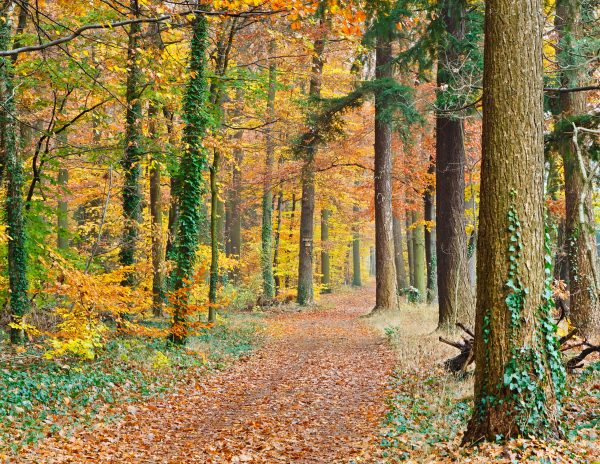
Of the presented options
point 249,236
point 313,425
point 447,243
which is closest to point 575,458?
point 313,425

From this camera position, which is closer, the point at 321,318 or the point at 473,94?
the point at 473,94

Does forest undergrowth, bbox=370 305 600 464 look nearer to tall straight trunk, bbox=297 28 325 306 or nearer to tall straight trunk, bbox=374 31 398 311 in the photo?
tall straight trunk, bbox=374 31 398 311

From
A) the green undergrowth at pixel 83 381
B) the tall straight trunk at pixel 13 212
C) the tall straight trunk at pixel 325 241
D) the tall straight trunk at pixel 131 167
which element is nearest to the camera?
the green undergrowth at pixel 83 381

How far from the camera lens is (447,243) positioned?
498 inches

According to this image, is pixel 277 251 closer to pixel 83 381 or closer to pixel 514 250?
pixel 83 381

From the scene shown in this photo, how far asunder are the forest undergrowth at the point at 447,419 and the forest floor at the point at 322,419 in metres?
0.01

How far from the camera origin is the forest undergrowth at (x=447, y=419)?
15.9 ft

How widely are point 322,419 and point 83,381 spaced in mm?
3859

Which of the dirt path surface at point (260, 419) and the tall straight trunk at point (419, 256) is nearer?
the dirt path surface at point (260, 419)

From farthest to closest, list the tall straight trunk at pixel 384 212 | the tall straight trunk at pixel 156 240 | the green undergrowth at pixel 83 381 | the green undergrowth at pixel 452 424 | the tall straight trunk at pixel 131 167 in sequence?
1. the tall straight trunk at pixel 384 212
2. the tall straight trunk at pixel 156 240
3. the tall straight trunk at pixel 131 167
4. the green undergrowth at pixel 83 381
5. the green undergrowth at pixel 452 424

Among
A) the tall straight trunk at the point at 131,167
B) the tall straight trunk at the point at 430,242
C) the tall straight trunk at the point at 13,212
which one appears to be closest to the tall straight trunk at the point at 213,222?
the tall straight trunk at the point at 131,167

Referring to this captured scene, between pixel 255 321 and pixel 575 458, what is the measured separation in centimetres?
1471

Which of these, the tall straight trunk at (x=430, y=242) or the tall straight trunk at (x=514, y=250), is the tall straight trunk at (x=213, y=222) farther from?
the tall straight trunk at (x=514, y=250)

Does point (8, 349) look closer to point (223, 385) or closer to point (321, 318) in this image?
point (223, 385)
